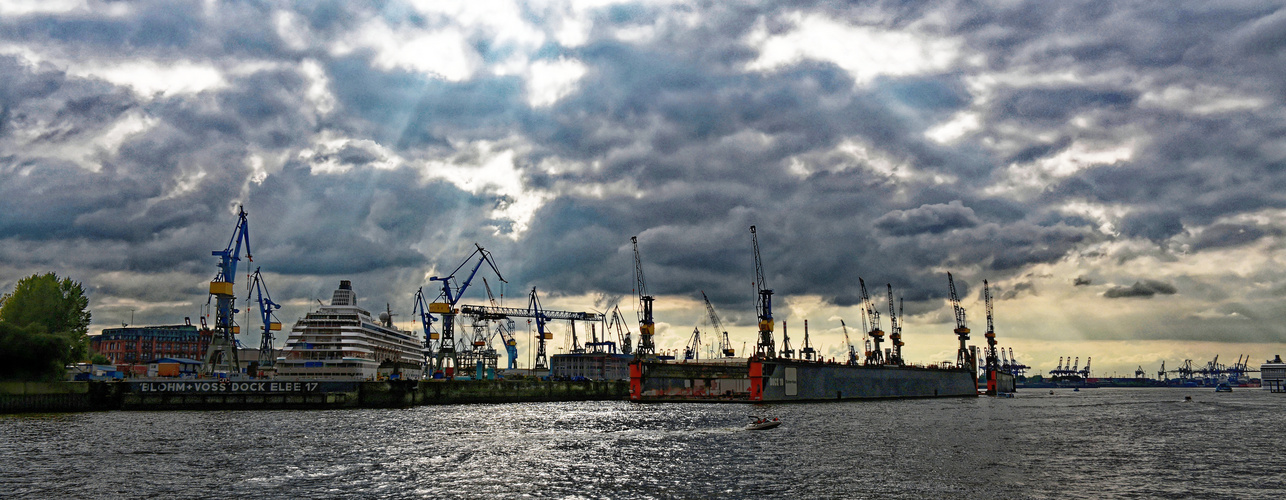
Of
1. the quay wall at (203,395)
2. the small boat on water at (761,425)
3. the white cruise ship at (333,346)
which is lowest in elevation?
the small boat on water at (761,425)

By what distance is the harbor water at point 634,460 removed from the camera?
4366 cm

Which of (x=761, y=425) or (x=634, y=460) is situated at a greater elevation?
(x=634, y=460)

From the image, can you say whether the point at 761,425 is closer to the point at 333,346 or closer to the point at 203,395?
the point at 203,395

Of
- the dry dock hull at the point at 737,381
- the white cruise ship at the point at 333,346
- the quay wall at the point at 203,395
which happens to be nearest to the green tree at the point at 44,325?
the quay wall at the point at 203,395

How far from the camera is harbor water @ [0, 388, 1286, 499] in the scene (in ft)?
143

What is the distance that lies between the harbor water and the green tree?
24624 mm

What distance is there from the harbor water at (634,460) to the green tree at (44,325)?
969 inches

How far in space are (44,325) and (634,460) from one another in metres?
114

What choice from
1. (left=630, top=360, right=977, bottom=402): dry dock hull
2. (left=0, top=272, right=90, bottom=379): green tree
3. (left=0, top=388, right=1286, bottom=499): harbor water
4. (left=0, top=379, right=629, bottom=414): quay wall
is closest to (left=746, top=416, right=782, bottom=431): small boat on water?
(left=0, top=388, right=1286, bottom=499): harbor water

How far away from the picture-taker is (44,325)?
12294 centimetres

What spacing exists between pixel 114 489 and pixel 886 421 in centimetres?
7988

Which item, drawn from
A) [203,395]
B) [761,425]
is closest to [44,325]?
[203,395]

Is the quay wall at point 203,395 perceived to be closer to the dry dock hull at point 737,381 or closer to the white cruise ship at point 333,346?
the white cruise ship at point 333,346

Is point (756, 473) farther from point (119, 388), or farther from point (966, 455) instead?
point (119, 388)
